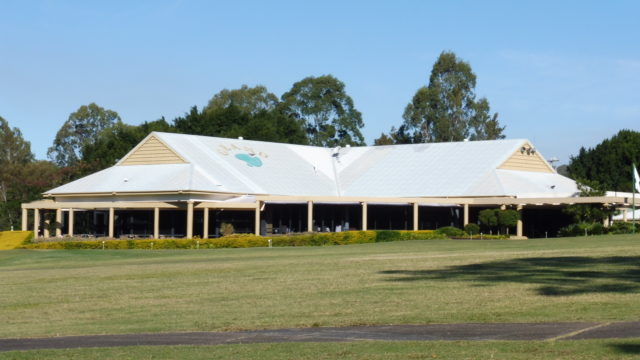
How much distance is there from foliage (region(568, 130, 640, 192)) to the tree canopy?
55.1 feet

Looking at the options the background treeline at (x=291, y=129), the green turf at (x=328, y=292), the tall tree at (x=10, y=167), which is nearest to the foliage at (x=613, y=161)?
the background treeline at (x=291, y=129)

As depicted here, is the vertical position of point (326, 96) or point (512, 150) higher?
point (326, 96)

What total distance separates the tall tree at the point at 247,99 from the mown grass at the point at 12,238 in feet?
204

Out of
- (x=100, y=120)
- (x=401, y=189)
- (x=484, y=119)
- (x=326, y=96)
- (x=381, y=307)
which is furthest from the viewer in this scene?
(x=100, y=120)

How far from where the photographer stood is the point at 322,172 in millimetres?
79500

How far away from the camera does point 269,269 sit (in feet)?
107

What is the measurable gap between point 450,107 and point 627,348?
9408cm

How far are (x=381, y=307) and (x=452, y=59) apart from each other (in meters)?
89.6

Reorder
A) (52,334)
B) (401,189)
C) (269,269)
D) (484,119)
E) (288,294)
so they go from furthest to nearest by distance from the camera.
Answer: (484,119), (401,189), (269,269), (288,294), (52,334)

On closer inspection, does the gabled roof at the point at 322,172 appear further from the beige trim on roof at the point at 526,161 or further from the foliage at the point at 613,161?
the foliage at the point at 613,161

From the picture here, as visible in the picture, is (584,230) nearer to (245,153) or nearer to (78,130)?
(245,153)

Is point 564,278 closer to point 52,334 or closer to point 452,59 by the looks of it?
point 52,334

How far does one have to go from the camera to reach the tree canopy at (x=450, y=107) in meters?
107

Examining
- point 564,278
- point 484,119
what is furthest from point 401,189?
point 564,278
